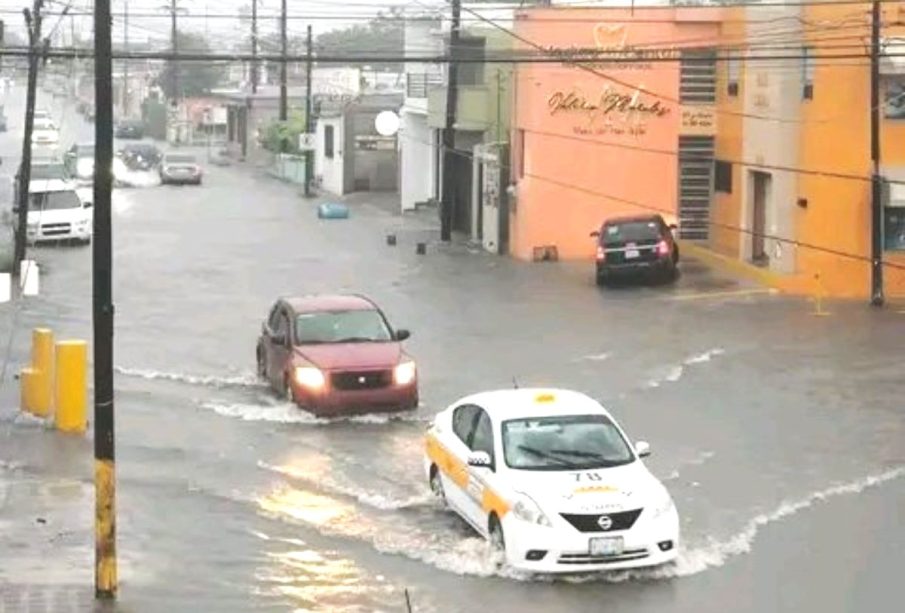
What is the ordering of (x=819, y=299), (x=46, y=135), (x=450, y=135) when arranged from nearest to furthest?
(x=819, y=299)
(x=450, y=135)
(x=46, y=135)

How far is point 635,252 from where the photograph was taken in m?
38.1

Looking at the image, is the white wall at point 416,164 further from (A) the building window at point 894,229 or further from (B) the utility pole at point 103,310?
(B) the utility pole at point 103,310

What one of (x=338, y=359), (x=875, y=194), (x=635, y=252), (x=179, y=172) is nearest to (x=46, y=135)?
(x=179, y=172)

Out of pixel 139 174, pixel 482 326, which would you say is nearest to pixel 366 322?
pixel 482 326

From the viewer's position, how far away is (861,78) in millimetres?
36031

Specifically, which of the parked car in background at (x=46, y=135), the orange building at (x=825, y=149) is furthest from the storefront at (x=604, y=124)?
the parked car in background at (x=46, y=135)

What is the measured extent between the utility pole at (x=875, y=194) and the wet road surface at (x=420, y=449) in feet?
2.13

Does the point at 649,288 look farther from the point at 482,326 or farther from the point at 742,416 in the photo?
the point at 742,416

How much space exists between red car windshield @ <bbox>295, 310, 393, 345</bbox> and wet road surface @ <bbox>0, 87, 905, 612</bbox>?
1.08 metres

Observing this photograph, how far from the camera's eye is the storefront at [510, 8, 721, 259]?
44000 mm

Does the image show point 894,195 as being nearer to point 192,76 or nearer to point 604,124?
point 604,124

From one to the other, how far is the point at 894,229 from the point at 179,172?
42.1 metres

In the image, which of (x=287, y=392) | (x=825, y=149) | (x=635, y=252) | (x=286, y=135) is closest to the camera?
(x=287, y=392)

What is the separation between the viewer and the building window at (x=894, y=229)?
1441 inches
